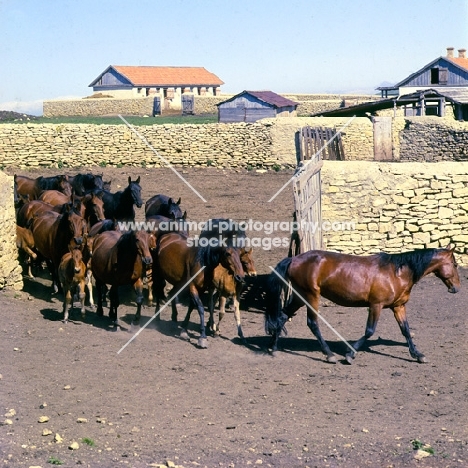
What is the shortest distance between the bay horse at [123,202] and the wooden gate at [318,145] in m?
3.25

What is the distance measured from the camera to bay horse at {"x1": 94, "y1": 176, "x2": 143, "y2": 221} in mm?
14906

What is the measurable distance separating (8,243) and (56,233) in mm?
1016

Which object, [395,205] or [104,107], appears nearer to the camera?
[395,205]

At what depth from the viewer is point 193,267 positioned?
37.4 ft

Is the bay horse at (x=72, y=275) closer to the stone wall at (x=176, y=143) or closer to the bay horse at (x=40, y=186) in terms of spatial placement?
the bay horse at (x=40, y=186)

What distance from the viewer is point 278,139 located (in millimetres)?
28828

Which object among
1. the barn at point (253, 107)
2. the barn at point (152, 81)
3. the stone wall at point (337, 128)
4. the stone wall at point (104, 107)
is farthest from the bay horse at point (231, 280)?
the barn at point (152, 81)

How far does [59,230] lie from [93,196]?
5.43ft

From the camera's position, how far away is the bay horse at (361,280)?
1021cm

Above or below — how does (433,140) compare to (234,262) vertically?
above

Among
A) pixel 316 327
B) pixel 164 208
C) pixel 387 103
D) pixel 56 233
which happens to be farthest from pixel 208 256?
pixel 387 103

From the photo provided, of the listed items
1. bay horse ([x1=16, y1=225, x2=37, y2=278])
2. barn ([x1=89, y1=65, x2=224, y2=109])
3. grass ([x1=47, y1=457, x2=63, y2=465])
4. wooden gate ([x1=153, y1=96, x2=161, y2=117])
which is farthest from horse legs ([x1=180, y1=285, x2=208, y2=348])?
barn ([x1=89, y1=65, x2=224, y2=109])

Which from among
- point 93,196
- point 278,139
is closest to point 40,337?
point 93,196

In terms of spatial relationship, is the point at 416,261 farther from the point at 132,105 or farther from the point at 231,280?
the point at 132,105
